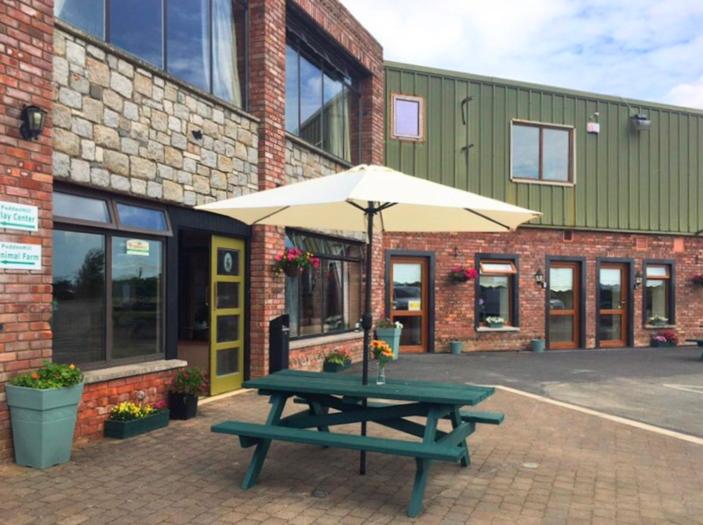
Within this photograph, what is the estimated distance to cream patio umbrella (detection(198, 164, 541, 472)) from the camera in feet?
14.5

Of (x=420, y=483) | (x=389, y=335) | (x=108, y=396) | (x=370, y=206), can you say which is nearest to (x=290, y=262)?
(x=108, y=396)

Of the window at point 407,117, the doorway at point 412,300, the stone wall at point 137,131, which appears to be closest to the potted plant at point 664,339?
the doorway at point 412,300

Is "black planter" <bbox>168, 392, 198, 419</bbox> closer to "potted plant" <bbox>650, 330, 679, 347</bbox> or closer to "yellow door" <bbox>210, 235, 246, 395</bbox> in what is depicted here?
"yellow door" <bbox>210, 235, 246, 395</bbox>

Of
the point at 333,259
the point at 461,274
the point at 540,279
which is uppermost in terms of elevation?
the point at 333,259

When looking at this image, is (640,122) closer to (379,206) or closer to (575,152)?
(575,152)

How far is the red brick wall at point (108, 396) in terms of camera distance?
5.65 meters

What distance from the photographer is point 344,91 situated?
474 inches

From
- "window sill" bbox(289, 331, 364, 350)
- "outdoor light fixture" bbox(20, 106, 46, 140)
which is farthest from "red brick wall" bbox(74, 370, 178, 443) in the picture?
"window sill" bbox(289, 331, 364, 350)

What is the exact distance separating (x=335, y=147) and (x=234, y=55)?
3.50 meters

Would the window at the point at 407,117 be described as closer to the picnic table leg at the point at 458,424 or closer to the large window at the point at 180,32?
the large window at the point at 180,32

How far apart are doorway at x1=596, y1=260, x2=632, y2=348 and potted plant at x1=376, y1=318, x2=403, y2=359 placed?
232 inches

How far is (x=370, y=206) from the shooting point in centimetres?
523

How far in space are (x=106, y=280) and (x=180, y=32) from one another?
3080 millimetres

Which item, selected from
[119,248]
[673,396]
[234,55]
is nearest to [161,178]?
[119,248]
